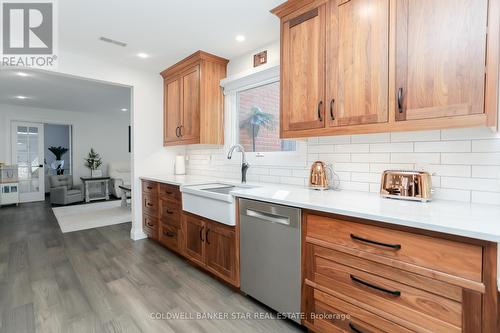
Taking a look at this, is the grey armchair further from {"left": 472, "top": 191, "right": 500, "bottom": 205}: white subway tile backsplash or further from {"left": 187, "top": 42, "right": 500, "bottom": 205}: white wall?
{"left": 472, "top": 191, "right": 500, "bottom": 205}: white subway tile backsplash

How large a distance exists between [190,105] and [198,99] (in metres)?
0.19

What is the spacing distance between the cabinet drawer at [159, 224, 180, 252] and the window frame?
1088 millimetres

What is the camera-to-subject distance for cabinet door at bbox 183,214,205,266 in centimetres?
240

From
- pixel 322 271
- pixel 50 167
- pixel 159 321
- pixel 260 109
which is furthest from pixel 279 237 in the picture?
pixel 50 167

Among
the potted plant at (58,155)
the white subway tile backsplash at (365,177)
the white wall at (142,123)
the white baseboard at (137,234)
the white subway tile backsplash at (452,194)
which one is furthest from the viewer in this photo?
the potted plant at (58,155)

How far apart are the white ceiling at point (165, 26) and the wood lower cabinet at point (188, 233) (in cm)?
158

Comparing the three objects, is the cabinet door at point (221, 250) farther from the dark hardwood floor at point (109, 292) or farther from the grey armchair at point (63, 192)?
the grey armchair at point (63, 192)

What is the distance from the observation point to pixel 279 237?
171 centimetres

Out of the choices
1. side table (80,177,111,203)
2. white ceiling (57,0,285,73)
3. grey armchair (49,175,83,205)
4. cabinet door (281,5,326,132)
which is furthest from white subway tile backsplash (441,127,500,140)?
side table (80,177,111,203)

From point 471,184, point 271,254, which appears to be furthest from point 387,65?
point 271,254

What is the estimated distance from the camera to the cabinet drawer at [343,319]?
127 centimetres

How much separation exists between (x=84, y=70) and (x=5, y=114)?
204 inches

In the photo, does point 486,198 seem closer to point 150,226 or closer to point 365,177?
point 365,177

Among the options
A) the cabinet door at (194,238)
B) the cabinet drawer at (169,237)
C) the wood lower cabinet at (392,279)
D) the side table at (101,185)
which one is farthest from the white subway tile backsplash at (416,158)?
the side table at (101,185)
